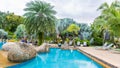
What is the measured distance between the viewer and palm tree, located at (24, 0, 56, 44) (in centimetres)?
2564

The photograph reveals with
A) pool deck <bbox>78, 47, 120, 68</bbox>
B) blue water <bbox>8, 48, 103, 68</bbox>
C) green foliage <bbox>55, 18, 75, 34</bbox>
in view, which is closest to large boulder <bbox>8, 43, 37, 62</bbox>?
blue water <bbox>8, 48, 103, 68</bbox>

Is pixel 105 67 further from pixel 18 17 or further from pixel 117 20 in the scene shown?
Answer: pixel 18 17

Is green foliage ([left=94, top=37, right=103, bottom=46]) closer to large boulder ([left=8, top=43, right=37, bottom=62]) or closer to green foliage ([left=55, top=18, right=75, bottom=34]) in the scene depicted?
green foliage ([left=55, top=18, right=75, bottom=34])

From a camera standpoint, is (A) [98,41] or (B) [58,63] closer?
(B) [58,63]

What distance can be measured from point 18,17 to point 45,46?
36.5 meters

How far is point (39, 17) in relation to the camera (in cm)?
2578

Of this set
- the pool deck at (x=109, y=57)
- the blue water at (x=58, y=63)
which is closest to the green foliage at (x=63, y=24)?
the pool deck at (x=109, y=57)

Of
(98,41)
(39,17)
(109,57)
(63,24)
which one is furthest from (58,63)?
(63,24)

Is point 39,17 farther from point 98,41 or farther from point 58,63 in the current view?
point 58,63

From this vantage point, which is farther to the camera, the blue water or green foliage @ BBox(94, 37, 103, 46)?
green foliage @ BBox(94, 37, 103, 46)

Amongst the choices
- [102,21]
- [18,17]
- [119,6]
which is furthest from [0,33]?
[119,6]

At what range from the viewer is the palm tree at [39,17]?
2564 centimetres

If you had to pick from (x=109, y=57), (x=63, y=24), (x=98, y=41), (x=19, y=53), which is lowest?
(x=109, y=57)

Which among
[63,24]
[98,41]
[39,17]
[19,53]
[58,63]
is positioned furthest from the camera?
[63,24]
